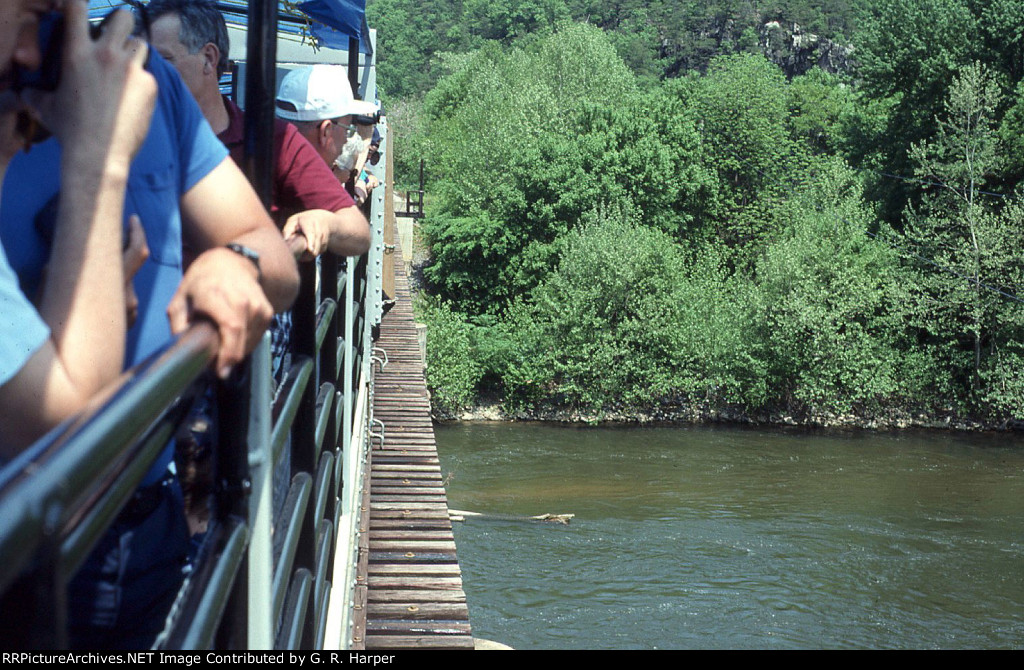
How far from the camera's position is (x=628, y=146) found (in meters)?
35.4

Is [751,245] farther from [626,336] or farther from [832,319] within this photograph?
[626,336]

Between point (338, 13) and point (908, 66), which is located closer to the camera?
point (338, 13)

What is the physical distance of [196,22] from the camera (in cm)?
200

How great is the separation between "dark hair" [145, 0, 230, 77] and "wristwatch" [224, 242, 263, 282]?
1003mm

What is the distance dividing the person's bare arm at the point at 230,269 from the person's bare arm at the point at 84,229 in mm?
77

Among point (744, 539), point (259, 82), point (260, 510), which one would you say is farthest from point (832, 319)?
point (260, 510)

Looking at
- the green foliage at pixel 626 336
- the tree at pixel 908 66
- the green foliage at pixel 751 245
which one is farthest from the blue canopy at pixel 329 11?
the tree at pixel 908 66

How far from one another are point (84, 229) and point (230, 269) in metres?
0.15

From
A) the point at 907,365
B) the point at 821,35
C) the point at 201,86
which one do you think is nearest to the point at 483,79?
the point at 907,365

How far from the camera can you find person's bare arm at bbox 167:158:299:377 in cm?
94

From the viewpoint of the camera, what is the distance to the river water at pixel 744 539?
19625mm

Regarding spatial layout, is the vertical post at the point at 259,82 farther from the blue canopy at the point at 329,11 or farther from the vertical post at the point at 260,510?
the blue canopy at the point at 329,11

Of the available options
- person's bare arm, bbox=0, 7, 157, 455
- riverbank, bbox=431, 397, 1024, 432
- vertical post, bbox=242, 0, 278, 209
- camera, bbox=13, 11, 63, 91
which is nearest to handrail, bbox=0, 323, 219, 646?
person's bare arm, bbox=0, 7, 157, 455

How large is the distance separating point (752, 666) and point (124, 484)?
0.81 meters
